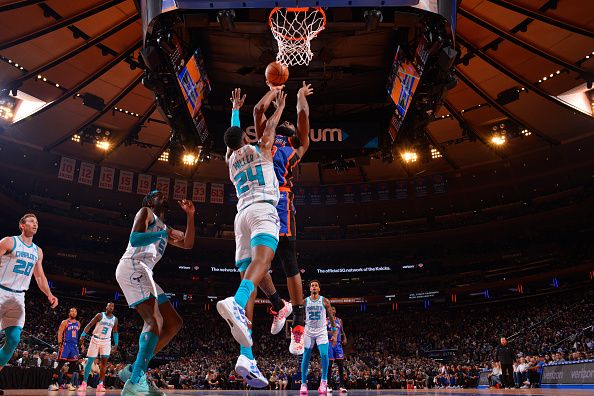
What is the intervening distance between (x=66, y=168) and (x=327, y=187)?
16174mm

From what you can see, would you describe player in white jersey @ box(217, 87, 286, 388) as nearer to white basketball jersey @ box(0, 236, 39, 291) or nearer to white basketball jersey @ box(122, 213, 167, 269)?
white basketball jersey @ box(122, 213, 167, 269)

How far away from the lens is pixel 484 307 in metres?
35.8

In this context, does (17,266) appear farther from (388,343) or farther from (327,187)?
(388,343)

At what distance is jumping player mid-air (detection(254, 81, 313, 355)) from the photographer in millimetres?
6059

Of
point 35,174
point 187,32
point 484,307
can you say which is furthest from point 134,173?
point 484,307

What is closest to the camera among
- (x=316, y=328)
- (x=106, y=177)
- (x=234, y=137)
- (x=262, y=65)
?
(x=234, y=137)

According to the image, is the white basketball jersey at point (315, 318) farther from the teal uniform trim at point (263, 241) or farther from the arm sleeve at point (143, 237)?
the teal uniform trim at point (263, 241)

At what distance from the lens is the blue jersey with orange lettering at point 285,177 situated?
6156mm

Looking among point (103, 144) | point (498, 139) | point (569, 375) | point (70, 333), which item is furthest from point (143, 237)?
point (498, 139)

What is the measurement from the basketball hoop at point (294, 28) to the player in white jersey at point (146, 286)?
4510 millimetres

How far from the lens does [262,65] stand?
39.5 feet

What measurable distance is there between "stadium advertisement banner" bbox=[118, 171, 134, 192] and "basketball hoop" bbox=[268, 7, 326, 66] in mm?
21005

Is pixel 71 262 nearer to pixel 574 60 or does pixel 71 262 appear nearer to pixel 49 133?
pixel 49 133

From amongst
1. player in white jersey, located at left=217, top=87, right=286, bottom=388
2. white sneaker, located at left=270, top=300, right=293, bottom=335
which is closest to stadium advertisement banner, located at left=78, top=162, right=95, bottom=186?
white sneaker, located at left=270, top=300, right=293, bottom=335
